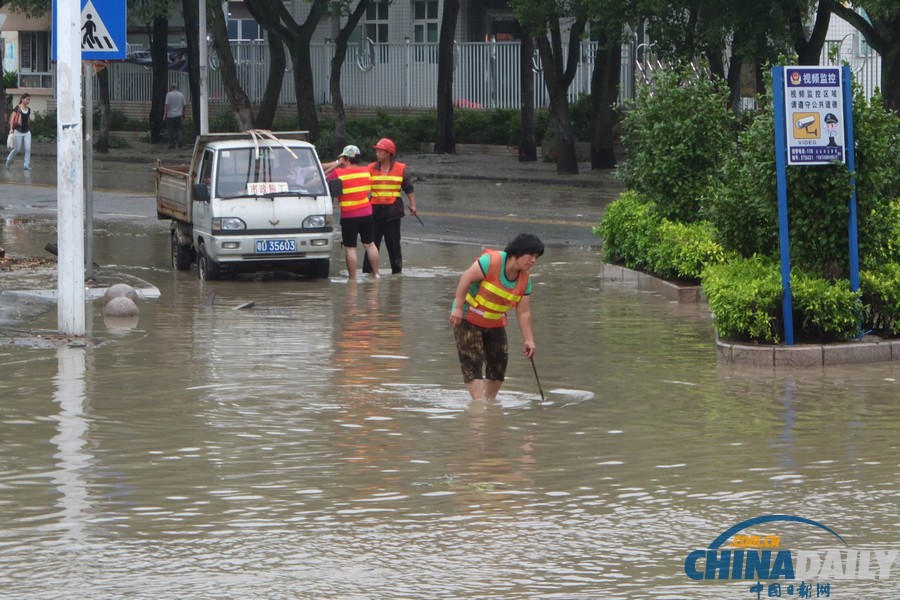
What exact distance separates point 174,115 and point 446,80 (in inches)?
398

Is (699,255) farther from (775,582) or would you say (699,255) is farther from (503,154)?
(503,154)

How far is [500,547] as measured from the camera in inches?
273

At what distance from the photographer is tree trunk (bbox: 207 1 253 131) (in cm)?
4119

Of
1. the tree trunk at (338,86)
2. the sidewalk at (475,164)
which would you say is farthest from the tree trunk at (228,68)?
the sidewalk at (475,164)

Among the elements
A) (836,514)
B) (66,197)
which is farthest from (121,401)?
(836,514)

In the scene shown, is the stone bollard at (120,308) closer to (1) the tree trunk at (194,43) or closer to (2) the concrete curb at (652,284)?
(2) the concrete curb at (652,284)

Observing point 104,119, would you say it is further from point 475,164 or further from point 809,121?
point 809,121

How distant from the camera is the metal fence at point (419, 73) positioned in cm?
4431

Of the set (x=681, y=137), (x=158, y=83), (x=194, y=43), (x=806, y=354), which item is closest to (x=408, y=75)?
(x=194, y=43)

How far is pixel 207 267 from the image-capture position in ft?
59.8

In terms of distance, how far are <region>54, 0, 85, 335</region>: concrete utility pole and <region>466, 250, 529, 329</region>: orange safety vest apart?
164 inches

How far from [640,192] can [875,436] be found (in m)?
9.26

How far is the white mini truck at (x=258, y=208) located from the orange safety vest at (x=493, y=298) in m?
7.89

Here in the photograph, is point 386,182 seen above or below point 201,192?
above
